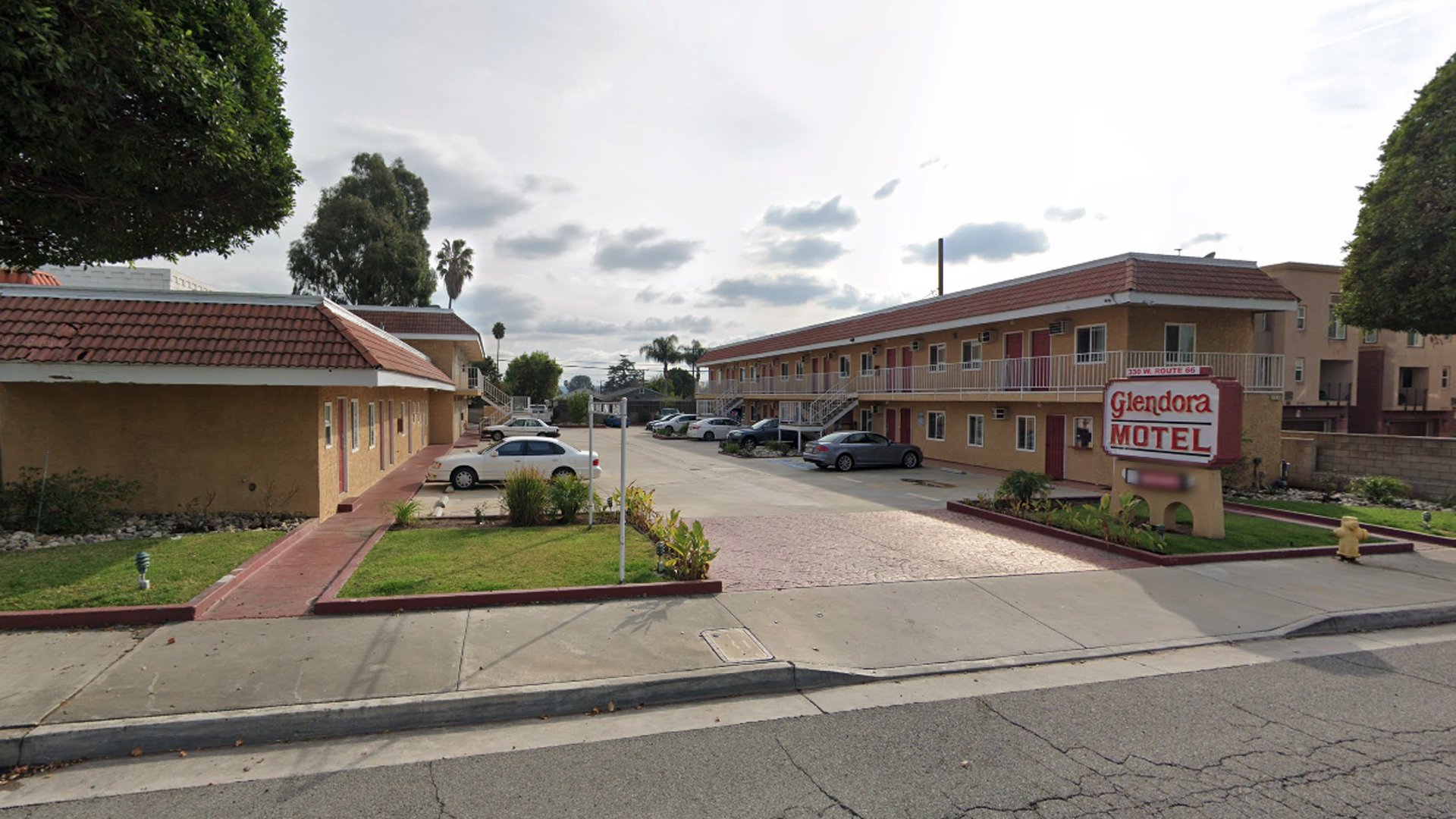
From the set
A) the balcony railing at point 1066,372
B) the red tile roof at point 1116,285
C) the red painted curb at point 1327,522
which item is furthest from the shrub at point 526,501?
the red tile roof at point 1116,285

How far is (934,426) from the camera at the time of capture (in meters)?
27.7

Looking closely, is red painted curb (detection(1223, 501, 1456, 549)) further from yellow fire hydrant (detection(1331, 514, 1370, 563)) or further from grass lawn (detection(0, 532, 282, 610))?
grass lawn (detection(0, 532, 282, 610))

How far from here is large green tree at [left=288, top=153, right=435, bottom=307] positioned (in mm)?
42438

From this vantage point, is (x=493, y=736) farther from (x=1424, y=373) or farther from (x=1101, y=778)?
(x=1424, y=373)

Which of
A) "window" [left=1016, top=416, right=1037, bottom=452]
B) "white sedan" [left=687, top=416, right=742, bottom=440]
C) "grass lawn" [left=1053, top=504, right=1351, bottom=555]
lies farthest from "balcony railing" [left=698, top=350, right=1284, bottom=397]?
"white sedan" [left=687, top=416, right=742, bottom=440]

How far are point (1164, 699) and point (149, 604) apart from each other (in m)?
9.26

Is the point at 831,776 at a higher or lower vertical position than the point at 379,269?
lower

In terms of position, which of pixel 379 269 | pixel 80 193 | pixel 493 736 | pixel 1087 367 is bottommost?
pixel 493 736

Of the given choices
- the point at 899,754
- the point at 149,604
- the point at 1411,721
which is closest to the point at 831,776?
the point at 899,754

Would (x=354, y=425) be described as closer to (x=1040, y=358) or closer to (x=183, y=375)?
(x=183, y=375)

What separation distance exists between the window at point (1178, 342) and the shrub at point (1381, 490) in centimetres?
486

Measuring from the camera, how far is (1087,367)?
762 inches

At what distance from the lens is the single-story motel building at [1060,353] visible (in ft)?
61.9

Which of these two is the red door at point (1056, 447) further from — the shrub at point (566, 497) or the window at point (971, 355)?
the shrub at point (566, 497)
